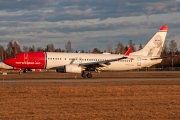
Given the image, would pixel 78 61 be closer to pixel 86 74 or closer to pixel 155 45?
pixel 86 74

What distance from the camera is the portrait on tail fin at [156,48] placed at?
55.5 metres

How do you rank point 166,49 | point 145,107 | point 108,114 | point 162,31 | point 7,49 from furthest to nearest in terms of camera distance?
point 7,49, point 166,49, point 162,31, point 145,107, point 108,114

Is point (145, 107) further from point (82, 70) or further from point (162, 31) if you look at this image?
point (162, 31)

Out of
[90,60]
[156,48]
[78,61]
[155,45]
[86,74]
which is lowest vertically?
[86,74]

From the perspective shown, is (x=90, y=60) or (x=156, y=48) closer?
(x=90, y=60)

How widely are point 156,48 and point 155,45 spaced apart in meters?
0.43

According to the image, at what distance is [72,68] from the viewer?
47.8m

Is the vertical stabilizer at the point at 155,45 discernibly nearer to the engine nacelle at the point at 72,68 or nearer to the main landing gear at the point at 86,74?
the main landing gear at the point at 86,74

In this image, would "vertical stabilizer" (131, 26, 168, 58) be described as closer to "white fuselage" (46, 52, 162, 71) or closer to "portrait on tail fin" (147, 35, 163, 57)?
"portrait on tail fin" (147, 35, 163, 57)

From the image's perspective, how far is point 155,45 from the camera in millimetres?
55812

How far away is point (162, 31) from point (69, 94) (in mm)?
33107

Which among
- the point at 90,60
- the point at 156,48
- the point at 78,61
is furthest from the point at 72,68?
the point at 156,48

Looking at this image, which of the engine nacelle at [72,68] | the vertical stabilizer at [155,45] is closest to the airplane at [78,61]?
the engine nacelle at [72,68]

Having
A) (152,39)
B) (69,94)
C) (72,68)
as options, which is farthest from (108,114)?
(152,39)
